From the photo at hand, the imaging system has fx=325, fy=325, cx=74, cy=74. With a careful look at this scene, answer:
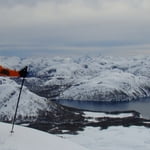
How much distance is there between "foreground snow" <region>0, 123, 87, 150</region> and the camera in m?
14.1

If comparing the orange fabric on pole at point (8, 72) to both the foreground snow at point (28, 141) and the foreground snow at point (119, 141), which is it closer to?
the foreground snow at point (28, 141)

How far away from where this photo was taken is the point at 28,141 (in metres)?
14.9

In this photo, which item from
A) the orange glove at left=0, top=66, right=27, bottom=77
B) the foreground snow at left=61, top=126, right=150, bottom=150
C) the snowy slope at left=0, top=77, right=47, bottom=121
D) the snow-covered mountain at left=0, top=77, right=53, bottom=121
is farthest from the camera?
the snowy slope at left=0, top=77, right=47, bottom=121

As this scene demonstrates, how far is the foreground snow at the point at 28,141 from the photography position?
14.1 meters

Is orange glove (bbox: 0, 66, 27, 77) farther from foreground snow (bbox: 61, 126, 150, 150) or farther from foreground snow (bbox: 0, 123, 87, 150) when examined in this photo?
foreground snow (bbox: 61, 126, 150, 150)

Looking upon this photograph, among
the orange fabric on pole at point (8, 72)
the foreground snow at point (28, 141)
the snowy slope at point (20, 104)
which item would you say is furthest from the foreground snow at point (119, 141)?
the snowy slope at point (20, 104)

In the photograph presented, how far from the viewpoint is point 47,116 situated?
339 feet

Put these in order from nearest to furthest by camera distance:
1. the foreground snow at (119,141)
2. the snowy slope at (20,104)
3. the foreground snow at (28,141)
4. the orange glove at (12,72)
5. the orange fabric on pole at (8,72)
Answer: the foreground snow at (28,141) < the orange glove at (12,72) < the orange fabric on pole at (8,72) < the foreground snow at (119,141) < the snowy slope at (20,104)

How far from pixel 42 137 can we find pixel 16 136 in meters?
1.43

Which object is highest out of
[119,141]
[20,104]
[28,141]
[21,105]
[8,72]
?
[20,104]

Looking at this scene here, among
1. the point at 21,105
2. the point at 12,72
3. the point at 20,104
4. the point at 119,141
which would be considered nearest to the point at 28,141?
the point at 12,72

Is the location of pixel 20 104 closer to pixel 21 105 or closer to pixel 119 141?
pixel 21 105

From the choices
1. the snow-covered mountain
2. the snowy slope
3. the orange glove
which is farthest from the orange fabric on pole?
the snowy slope

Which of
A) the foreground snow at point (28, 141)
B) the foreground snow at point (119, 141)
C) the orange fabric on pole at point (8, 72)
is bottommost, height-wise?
the foreground snow at point (119, 141)
